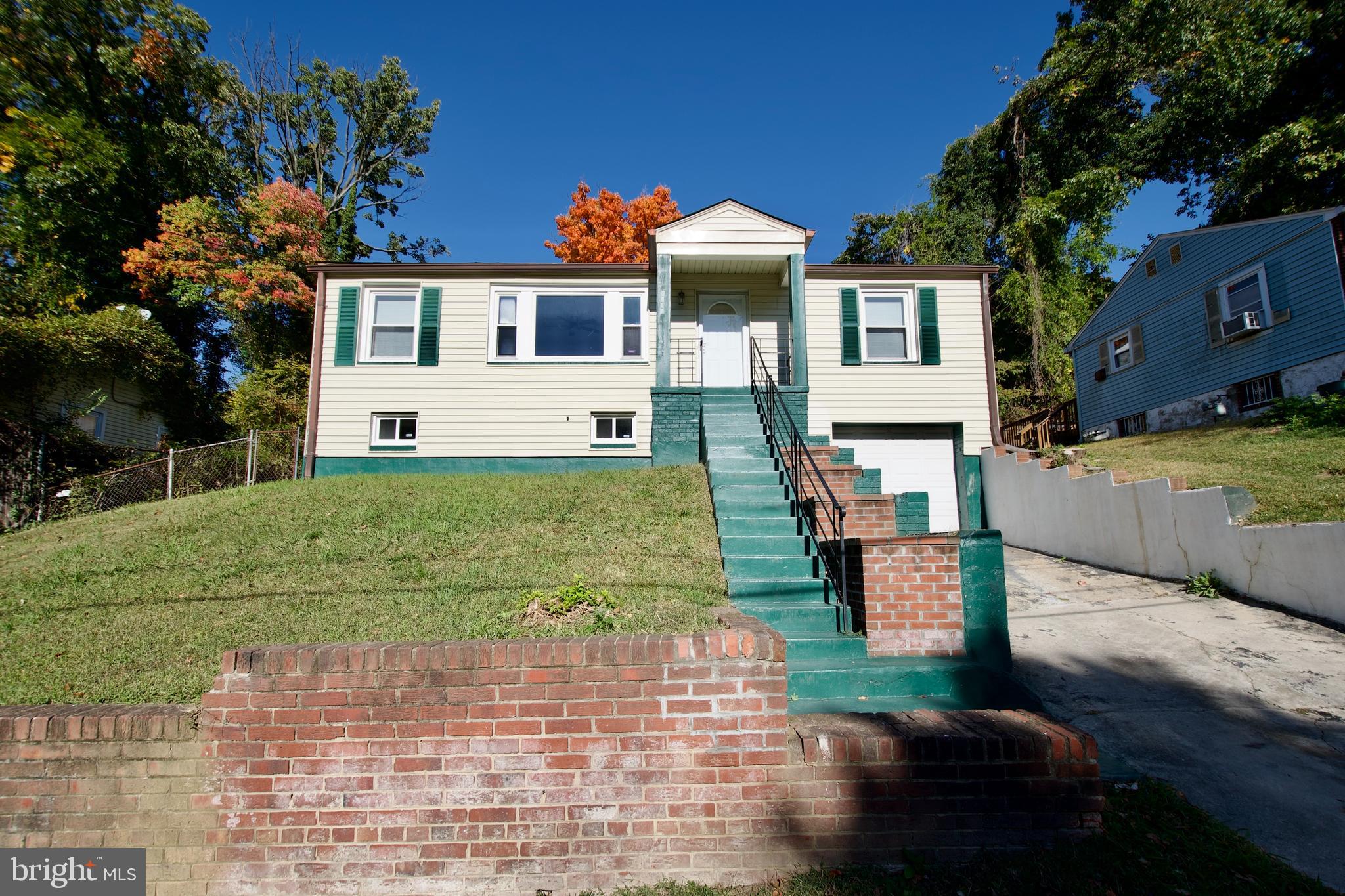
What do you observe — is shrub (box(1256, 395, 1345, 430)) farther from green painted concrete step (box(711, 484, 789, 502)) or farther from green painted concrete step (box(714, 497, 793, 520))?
green painted concrete step (box(714, 497, 793, 520))

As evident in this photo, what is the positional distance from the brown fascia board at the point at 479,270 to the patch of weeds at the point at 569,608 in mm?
8549

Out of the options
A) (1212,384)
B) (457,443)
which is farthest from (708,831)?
(1212,384)

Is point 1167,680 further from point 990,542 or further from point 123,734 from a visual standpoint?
point 123,734

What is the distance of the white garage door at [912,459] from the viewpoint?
40.1 ft

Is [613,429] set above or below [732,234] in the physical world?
below

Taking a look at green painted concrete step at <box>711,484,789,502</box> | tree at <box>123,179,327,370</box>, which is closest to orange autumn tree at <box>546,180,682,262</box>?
tree at <box>123,179,327,370</box>

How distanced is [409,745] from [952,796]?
2.23 m

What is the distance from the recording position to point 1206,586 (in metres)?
7.40

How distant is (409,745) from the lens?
2.66m

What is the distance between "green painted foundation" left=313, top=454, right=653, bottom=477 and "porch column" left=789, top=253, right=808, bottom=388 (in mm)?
3108

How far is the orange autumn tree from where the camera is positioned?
25.4 m

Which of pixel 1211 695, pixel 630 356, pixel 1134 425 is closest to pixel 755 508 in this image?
pixel 1211 695

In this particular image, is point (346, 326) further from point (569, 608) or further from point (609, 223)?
point (609, 223)

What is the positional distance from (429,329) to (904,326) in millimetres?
9025
